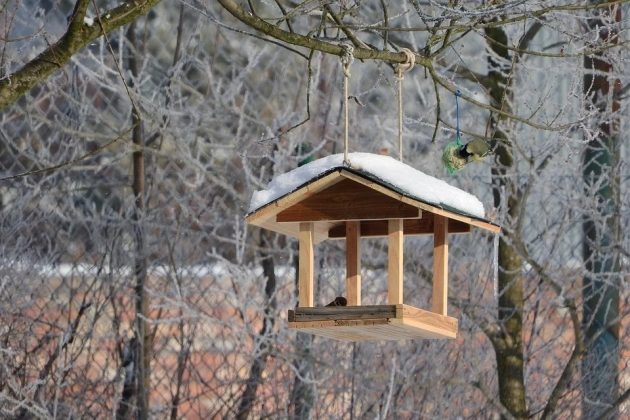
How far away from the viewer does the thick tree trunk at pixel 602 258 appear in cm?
610

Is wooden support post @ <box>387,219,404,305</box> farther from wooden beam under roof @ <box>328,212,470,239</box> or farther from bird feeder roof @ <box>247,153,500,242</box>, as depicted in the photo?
wooden beam under roof @ <box>328,212,470,239</box>

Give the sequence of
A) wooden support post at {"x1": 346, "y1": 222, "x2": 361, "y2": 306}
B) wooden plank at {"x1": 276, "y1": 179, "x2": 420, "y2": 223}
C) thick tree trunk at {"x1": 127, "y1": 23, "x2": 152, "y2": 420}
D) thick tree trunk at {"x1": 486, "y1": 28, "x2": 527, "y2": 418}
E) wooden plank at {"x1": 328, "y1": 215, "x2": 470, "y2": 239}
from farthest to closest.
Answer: thick tree trunk at {"x1": 127, "y1": 23, "x2": 152, "y2": 420}, thick tree trunk at {"x1": 486, "y1": 28, "x2": 527, "y2": 418}, wooden plank at {"x1": 328, "y1": 215, "x2": 470, "y2": 239}, wooden support post at {"x1": 346, "y1": 222, "x2": 361, "y2": 306}, wooden plank at {"x1": 276, "y1": 179, "x2": 420, "y2": 223}

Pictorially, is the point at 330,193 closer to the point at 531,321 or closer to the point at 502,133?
the point at 502,133

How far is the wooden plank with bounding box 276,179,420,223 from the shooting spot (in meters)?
3.46

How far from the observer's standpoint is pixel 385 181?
333 centimetres

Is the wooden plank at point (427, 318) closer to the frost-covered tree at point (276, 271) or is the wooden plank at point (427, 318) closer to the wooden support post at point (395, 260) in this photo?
the wooden support post at point (395, 260)

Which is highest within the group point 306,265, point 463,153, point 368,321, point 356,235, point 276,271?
point 463,153

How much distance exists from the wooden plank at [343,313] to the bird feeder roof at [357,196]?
0.89ft

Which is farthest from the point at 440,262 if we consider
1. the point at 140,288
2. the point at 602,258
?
the point at 140,288

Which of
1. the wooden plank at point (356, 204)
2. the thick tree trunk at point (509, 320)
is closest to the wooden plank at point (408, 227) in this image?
the wooden plank at point (356, 204)

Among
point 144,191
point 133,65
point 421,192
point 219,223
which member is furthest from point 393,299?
point 133,65

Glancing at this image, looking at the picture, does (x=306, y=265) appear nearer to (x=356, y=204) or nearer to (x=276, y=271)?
(x=356, y=204)

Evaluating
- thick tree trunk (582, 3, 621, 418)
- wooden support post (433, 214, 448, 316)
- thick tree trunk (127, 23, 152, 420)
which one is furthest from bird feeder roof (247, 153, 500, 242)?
thick tree trunk (127, 23, 152, 420)

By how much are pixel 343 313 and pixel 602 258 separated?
126 inches
